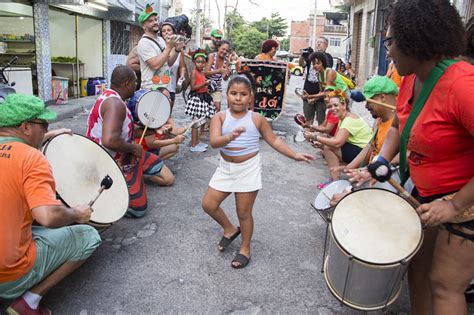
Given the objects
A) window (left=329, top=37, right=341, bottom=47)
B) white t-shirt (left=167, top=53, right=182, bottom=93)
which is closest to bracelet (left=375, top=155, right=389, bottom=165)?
white t-shirt (left=167, top=53, right=182, bottom=93)

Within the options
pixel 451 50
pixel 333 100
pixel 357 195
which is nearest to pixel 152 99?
pixel 333 100

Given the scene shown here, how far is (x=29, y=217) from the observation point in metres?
2.20

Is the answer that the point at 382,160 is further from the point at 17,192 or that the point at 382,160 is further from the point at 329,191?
the point at 17,192

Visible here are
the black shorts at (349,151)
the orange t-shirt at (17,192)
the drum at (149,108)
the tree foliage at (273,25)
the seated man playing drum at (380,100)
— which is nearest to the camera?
the orange t-shirt at (17,192)

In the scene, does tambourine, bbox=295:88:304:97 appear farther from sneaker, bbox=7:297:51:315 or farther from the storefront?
the storefront

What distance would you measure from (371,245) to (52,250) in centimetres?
171

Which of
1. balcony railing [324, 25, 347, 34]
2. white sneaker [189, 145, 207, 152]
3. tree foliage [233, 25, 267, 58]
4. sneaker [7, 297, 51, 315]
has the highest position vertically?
balcony railing [324, 25, 347, 34]

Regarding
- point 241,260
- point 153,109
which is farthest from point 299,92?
point 241,260

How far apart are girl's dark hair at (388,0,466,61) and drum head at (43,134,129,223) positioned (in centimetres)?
207

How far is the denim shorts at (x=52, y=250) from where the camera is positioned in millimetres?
2252

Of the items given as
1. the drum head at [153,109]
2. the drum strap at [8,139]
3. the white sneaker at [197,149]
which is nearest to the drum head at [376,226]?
the drum strap at [8,139]

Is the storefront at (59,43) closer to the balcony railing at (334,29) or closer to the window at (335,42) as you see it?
the balcony railing at (334,29)

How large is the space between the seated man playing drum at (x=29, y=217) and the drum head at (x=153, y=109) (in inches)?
80.0

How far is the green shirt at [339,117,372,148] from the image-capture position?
14.6 feet
